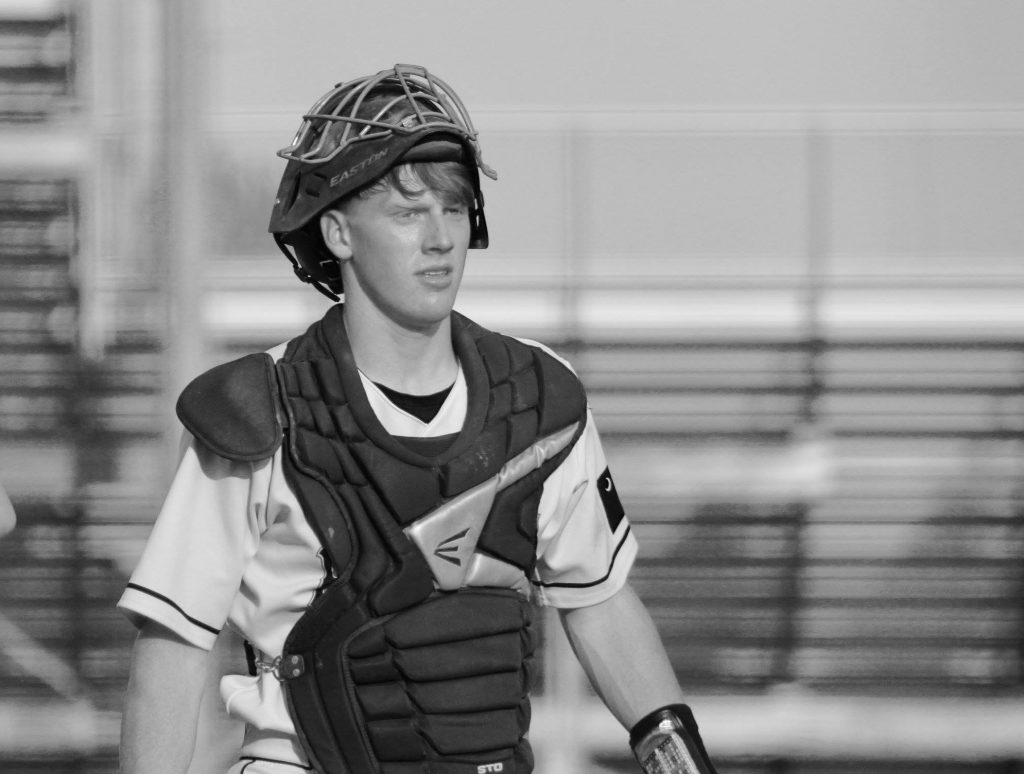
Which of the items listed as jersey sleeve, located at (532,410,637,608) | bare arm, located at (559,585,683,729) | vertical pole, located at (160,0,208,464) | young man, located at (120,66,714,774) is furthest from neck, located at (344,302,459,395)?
vertical pole, located at (160,0,208,464)

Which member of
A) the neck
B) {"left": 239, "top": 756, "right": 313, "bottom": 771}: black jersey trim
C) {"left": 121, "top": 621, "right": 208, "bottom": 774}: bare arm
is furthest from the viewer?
the neck

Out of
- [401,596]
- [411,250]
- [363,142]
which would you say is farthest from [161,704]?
[363,142]

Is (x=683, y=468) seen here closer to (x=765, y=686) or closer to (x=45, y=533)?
(x=765, y=686)

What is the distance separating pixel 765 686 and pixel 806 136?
196 cm

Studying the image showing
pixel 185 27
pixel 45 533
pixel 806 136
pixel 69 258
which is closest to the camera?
pixel 185 27

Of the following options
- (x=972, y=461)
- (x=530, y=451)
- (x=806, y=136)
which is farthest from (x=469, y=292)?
(x=530, y=451)

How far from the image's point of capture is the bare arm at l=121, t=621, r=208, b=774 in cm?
206

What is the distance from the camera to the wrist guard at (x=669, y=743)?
7.47 ft

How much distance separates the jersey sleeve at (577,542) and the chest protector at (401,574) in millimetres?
47

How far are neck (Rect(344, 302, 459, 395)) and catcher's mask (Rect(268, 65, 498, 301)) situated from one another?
0.15 metres

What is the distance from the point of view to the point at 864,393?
241 inches

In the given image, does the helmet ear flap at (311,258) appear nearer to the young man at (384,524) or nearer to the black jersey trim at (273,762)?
the young man at (384,524)

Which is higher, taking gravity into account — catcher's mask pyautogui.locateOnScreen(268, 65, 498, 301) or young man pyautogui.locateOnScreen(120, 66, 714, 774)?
catcher's mask pyautogui.locateOnScreen(268, 65, 498, 301)

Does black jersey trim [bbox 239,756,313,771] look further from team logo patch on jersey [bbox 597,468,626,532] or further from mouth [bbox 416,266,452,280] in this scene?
mouth [bbox 416,266,452,280]
